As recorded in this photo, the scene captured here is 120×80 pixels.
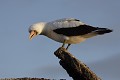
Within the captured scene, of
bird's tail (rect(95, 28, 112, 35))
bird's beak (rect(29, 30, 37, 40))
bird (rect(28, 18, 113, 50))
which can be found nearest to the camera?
bird's tail (rect(95, 28, 112, 35))

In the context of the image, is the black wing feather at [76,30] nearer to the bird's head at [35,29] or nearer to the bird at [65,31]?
the bird at [65,31]

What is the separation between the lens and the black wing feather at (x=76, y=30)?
11791 millimetres

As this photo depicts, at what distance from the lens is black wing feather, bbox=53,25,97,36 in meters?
11.8

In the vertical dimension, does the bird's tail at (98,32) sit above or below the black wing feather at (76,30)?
below

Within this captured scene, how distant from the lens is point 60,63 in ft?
26.9

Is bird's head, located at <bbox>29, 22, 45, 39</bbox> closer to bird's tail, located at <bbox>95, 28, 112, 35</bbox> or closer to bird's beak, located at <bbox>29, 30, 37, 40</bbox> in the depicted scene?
bird's beak, located at <bbox>29, 30, 37, 40</bbox>

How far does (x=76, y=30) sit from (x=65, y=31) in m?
0.41

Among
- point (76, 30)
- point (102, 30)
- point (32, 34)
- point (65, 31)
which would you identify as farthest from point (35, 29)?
point (102, 30)

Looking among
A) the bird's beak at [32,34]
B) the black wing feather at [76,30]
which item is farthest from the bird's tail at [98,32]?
the bird's beak at [32,34]

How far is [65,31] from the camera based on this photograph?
12.0 metres

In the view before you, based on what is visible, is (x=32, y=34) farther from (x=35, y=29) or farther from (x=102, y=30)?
(x=102, y=30)

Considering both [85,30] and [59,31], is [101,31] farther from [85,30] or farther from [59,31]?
[59,31]

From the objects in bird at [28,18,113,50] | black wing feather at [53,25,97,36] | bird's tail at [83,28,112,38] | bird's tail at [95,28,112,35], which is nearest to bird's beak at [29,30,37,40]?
bird at [28,18,113,50]

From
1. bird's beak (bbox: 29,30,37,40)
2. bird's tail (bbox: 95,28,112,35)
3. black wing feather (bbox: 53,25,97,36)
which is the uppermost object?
bird's beak (bbox: 29,30,37,40)
